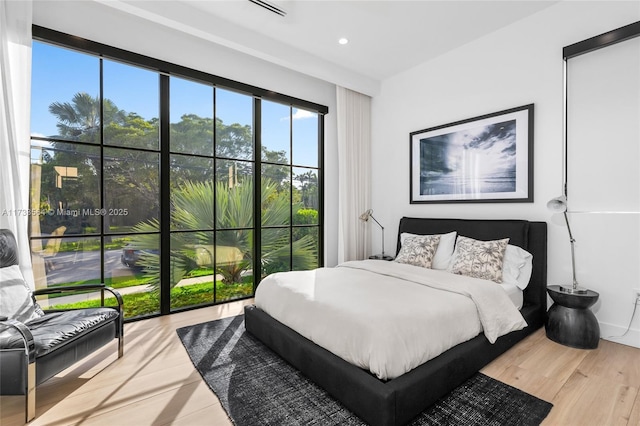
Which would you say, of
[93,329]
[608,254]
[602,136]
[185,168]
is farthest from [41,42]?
[608,254]

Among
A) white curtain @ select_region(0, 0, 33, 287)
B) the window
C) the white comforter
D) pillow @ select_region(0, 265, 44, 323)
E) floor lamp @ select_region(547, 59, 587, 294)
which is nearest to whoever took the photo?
the white comforter

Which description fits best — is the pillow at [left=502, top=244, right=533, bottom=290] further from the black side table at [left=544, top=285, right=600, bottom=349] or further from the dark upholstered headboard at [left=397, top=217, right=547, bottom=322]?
the black side table at [left=544, top=285, right=600, bottom=349]

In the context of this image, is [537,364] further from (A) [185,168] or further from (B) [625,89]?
(A) [185,168]

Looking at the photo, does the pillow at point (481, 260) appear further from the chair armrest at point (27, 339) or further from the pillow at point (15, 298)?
the pillow at point (15, 298)

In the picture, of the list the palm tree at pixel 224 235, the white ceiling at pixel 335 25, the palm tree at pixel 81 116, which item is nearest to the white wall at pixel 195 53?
the white ceiling at pixel 335 25

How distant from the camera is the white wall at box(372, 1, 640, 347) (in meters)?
2.67

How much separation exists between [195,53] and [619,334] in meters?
4.88

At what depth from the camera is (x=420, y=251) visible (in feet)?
11.3

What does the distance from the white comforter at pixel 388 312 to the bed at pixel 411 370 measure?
50 mm

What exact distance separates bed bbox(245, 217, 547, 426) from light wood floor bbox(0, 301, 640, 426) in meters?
0.25

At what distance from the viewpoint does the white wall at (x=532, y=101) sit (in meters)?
2.67

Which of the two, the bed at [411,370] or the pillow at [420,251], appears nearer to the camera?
the bed at [411,370]

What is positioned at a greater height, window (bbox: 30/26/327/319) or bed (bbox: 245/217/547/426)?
window (bbox: 30/26/327/319)

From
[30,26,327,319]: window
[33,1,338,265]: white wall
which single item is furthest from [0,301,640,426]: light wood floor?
[33,1,338,265]: white wall
